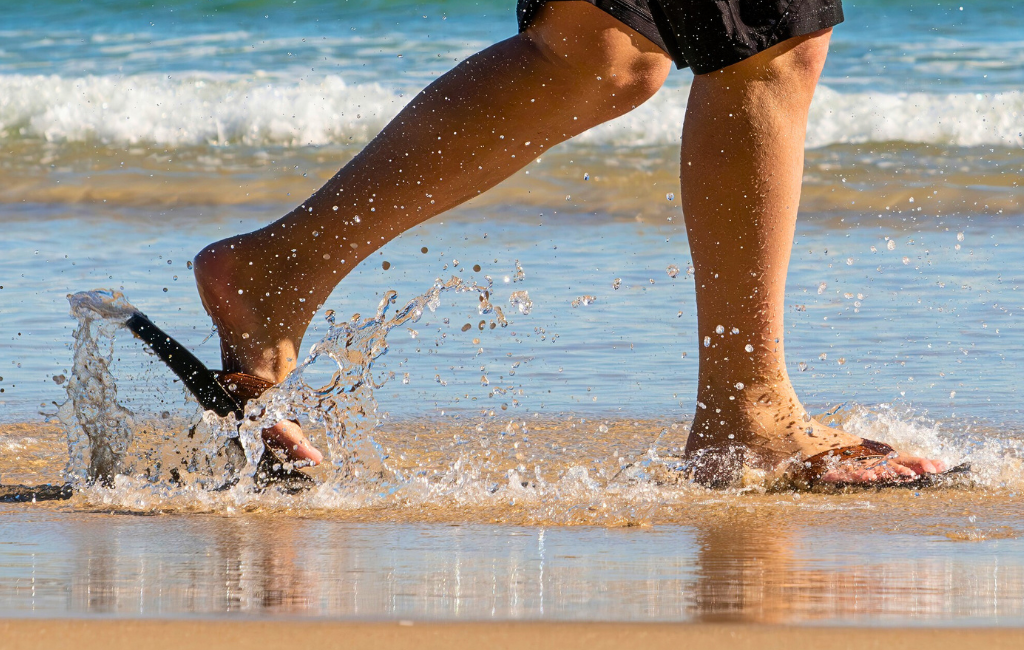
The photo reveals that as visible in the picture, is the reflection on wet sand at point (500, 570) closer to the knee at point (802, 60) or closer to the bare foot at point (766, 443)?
the bare foot at point (766, 443)

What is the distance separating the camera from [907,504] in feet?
5.95

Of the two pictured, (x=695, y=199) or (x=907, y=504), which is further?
(x=695, y=199)

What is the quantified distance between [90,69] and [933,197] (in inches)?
242

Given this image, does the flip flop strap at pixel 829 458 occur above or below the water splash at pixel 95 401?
below

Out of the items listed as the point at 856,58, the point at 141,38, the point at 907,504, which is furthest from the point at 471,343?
the point at 141,38

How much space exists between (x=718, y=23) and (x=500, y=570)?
Answer: 0.80 metres

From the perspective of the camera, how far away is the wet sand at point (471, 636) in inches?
42.3

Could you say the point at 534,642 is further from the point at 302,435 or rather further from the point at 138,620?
the point at 302,435

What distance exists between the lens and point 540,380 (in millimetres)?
2799

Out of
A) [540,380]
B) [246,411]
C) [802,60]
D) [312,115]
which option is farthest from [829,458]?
[312,115]

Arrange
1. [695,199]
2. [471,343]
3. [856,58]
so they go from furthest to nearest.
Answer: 1. [856,58]
2. [471,343]
3. [695,199]

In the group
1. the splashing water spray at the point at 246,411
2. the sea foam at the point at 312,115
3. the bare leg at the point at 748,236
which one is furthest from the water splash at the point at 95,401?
the sea foam at the point at 312,115

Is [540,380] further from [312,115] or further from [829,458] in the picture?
[312,115]

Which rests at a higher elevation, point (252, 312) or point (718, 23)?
point (718, 23)
